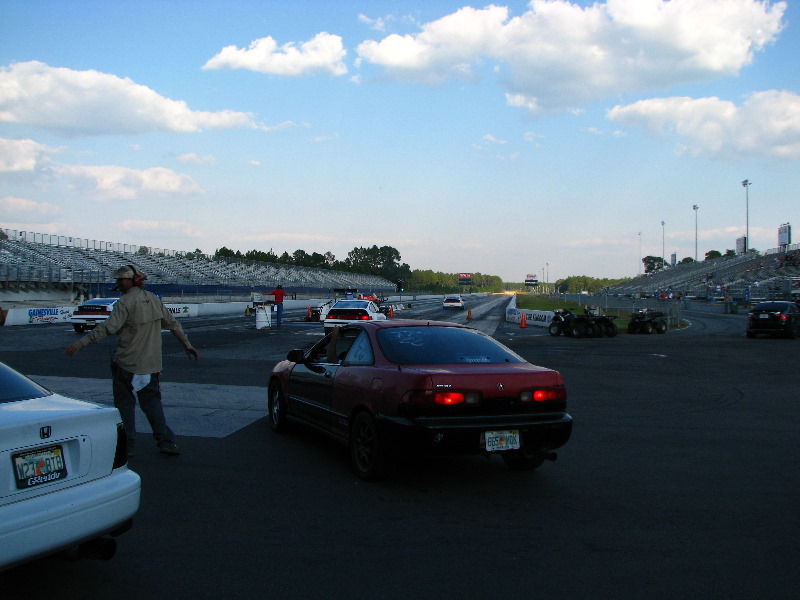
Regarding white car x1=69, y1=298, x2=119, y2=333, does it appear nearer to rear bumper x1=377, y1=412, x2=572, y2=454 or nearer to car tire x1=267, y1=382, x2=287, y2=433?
car tire x1=267, y1=382, x2=287, y2=433

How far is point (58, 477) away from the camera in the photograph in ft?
11.3

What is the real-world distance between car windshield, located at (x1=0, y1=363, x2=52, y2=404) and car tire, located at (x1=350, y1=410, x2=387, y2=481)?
2431 millimetres

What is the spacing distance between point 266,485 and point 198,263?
208 ft

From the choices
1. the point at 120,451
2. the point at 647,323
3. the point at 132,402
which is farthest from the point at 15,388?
the point at 647,323

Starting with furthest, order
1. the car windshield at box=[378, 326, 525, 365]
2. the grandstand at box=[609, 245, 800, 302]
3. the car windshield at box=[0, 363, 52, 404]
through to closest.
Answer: the grandstand at box=[609, 245, 800, 302]
the car windshield at box=[378, 326, 525, 365]
the car windshield at box=[0, 363, 52, 404]

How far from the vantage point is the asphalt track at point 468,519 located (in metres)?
3.61

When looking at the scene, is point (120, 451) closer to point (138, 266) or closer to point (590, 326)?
point (590, 326)

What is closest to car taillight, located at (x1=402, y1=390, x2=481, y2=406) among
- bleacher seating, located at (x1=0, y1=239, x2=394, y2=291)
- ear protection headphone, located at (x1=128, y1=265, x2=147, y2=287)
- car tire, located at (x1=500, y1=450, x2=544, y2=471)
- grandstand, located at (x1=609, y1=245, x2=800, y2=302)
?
car tire, located at (x1=500, y1=450, x2=544, y2=471)

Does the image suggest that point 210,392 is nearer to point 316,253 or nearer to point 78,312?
point 78,312

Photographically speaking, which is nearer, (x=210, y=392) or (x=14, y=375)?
(x=14, y=375)

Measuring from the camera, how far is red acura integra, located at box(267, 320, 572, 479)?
5.10m

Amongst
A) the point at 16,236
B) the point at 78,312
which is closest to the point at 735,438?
the point at 78,312

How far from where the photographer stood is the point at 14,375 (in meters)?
4.03

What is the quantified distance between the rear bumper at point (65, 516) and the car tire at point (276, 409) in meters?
3.57
